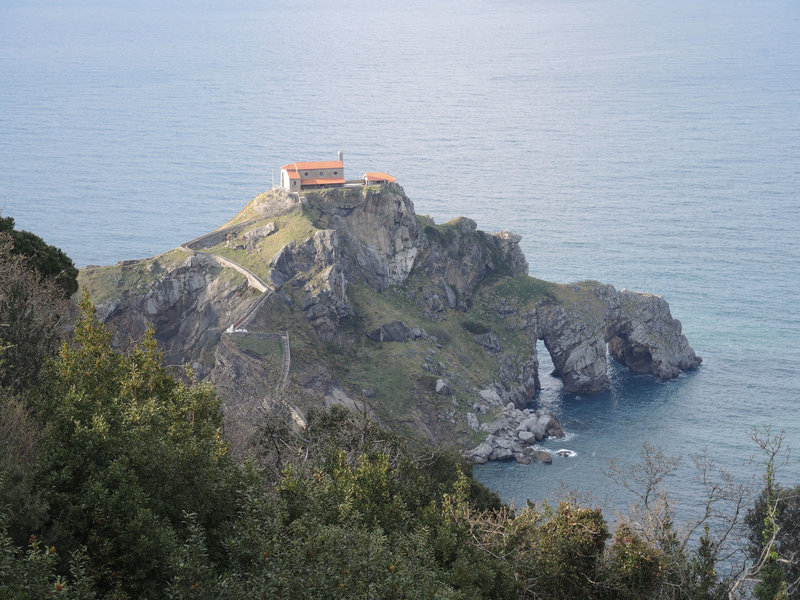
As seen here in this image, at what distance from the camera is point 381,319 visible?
11025 cm

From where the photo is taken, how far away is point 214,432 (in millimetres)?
32500

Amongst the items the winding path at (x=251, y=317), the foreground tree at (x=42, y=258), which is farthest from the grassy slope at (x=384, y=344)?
the foreground tree at (x=42, y=258)

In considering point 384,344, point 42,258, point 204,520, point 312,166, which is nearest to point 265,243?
point 312,166

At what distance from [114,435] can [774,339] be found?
387 ft

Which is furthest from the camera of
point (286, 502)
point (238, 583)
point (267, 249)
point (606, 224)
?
point (606, 224)

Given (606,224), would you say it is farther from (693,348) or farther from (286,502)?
(286,502)

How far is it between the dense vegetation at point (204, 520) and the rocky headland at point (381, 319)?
4702 centimetres

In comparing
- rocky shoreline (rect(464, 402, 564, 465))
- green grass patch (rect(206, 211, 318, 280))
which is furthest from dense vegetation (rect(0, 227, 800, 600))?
green grass patch (rect(206, 211, 318, 280))

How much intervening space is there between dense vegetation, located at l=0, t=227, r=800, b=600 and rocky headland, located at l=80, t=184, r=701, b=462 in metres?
47.0

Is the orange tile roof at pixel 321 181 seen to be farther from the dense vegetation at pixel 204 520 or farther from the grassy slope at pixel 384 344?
the dense vegetation at pixel 204 520

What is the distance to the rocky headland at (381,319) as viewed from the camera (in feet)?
319

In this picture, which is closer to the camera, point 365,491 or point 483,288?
point 365,491

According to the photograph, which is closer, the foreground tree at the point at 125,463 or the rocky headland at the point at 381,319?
the foreground tree at the point at 125,463

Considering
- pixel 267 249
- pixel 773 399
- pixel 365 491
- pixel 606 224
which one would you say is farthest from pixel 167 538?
pixel 606 224
